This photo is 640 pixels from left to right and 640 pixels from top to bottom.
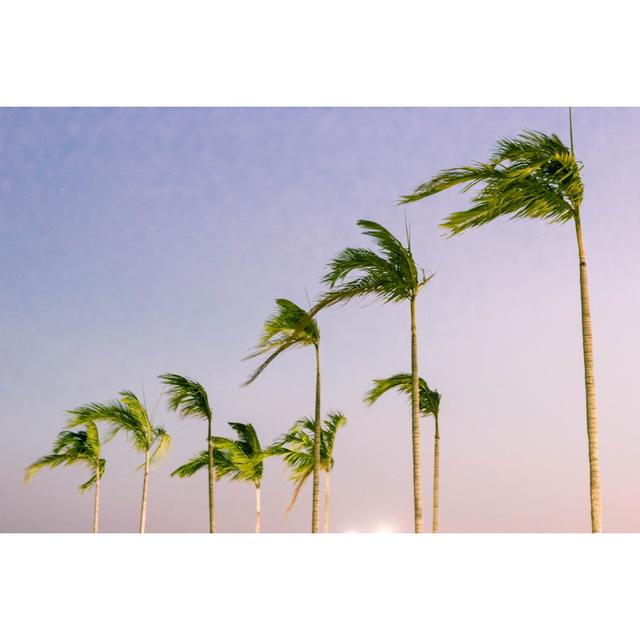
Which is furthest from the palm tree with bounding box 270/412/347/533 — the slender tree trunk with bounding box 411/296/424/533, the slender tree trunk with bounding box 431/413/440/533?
the slender tree trunk with bounding box 411/296/424/533

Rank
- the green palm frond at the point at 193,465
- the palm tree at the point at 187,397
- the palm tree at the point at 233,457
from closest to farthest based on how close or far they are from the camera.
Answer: the palm tree at the point at 187,397 → the palm tree at the point at 233,457 → the green palm frond at the point at 193,465

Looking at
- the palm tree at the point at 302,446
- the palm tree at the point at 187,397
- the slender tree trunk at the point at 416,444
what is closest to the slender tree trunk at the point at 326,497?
the palm tree at the point at 302,446

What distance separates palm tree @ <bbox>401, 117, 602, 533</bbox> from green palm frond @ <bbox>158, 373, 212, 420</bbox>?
34.0 ft

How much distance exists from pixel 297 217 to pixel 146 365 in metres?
5.62

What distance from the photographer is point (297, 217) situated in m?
13.2

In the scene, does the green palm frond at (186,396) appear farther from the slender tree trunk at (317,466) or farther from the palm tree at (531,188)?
the palm tree at (531,188)

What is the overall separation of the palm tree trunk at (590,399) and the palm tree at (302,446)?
9.57 metres

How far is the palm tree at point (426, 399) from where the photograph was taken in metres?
13.7

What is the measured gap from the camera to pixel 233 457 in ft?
66.3

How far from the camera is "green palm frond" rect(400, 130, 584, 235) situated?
291 inches
